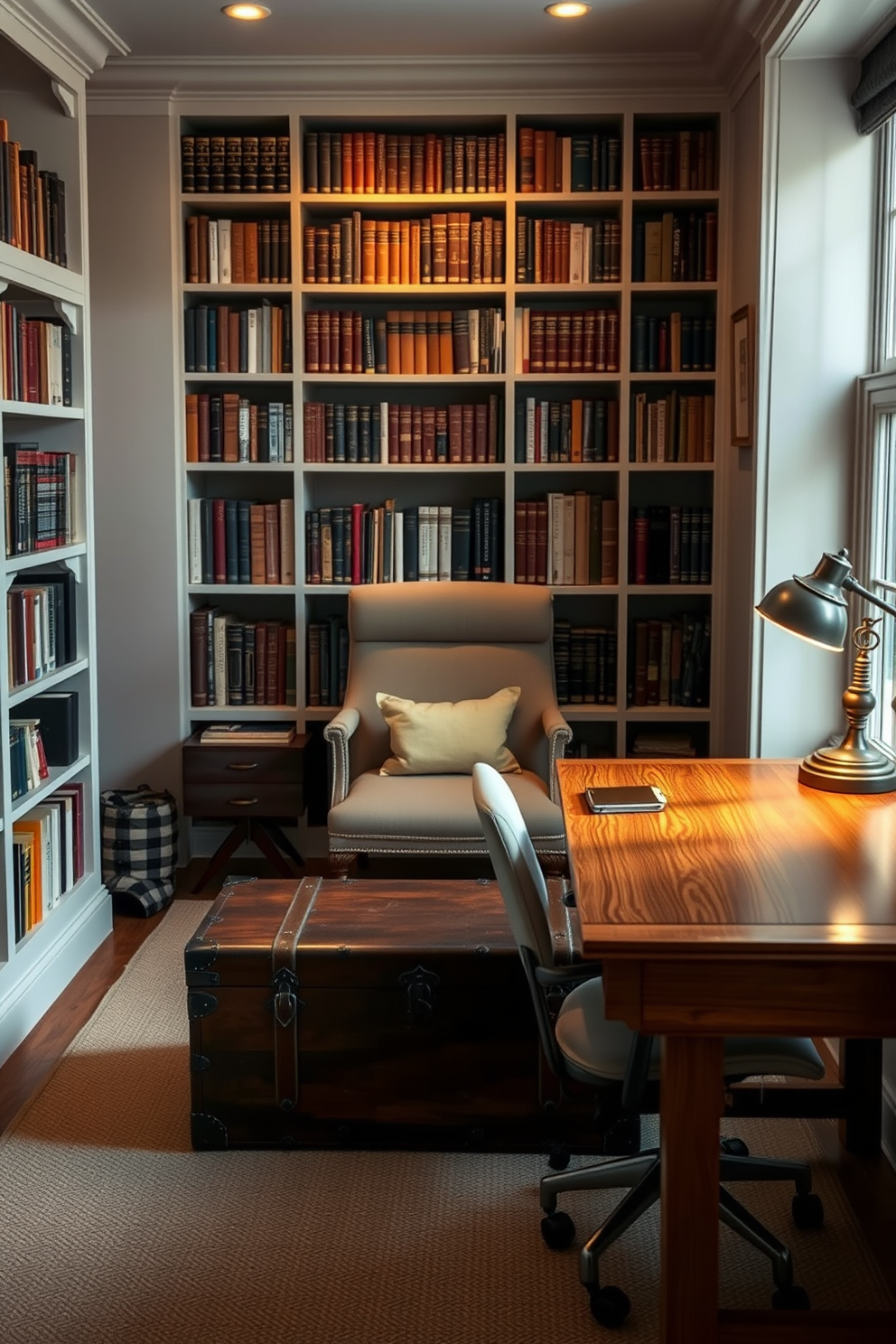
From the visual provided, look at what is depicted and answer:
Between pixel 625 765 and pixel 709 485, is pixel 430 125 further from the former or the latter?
pixel 625 765

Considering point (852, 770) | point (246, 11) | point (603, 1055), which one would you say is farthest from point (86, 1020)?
point (246, 11)

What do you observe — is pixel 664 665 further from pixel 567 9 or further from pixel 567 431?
pixel 567 9

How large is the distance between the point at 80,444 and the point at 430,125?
170 cm

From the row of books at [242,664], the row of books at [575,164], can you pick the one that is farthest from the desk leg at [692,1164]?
the row of books at [575,164]

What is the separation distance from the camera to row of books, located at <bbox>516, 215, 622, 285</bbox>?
4543mm

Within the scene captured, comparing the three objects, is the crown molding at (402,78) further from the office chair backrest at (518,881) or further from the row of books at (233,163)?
the office chair backrest at (518,881)

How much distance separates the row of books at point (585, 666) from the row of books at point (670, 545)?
0.80ft

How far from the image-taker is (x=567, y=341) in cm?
461

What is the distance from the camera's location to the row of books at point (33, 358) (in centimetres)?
339

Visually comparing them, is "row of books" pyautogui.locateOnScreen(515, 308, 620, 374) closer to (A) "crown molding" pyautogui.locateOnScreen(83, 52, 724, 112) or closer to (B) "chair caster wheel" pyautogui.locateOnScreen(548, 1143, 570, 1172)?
(A) "crown molding" pyautogui.locateOnScreen(83, 52, 724, 112)

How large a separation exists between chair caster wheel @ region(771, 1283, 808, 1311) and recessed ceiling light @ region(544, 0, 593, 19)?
3.21 meters

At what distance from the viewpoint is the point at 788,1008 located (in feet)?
6.23

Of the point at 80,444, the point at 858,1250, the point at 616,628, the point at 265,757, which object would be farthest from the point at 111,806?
the point at 858,1250

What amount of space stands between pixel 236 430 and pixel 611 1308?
3.20 m
